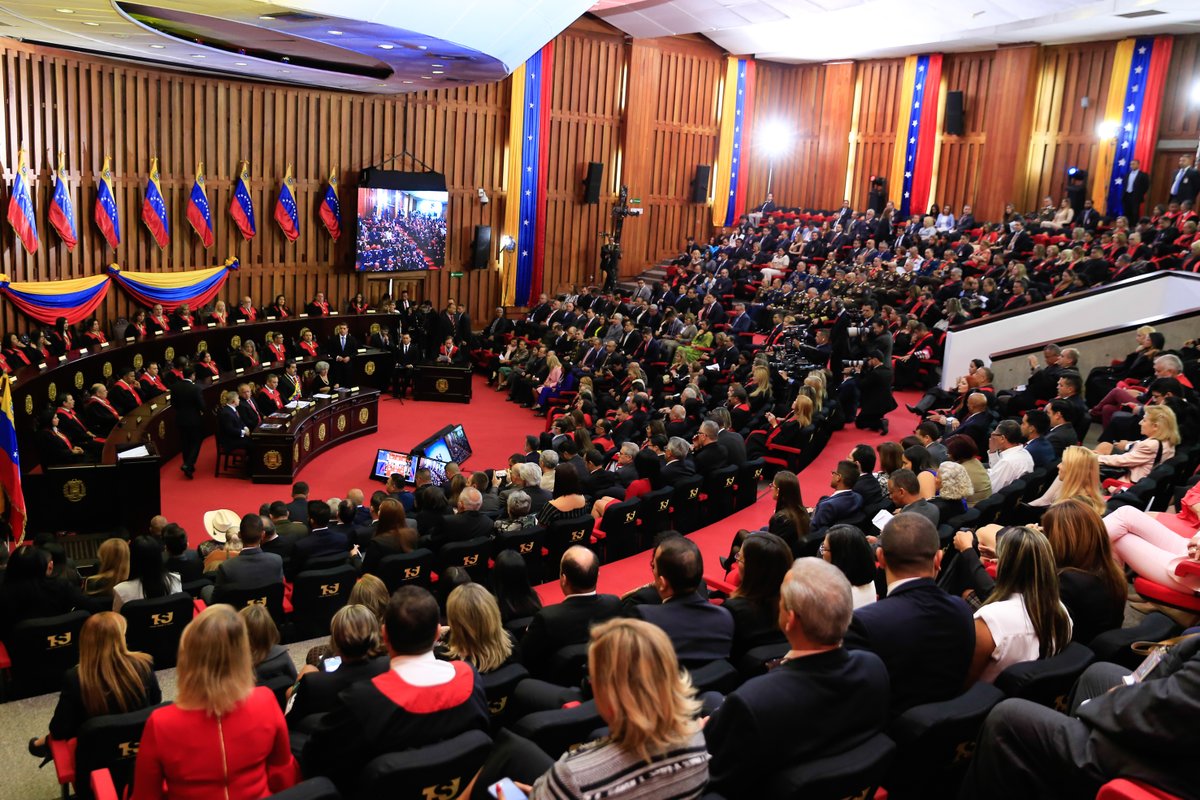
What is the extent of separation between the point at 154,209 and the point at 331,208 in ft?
10.7

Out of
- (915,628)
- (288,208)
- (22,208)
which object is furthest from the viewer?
(288,208)

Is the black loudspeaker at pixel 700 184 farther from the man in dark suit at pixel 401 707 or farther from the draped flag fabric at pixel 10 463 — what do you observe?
the man in dark suit at pixel 401 707

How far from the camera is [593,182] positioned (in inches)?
821

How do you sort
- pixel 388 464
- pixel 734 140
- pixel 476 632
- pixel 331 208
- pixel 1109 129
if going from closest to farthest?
pixel 476 632
pixel 388 464
pixel 331 208
pixel 1109 129
pixel 734 140

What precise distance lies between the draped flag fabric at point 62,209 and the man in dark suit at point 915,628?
1325 cm

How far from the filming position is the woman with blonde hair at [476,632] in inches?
143

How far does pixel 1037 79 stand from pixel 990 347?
9.74 metres

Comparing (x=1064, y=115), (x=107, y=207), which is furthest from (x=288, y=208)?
Result: (x=1064, y=115)

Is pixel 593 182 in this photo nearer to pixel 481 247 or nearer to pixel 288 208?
pixel 481 247

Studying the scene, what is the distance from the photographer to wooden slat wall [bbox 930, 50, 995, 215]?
20.4m

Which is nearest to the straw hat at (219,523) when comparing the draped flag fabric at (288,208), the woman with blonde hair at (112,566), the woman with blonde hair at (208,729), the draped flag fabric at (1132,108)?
the woman with blonde hair at (112,566)

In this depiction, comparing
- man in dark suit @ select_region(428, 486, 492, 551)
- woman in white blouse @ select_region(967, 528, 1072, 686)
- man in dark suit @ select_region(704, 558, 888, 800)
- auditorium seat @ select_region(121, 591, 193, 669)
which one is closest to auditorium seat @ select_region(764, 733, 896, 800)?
man in dark suit @ select_region(704, 558, 888, 800)

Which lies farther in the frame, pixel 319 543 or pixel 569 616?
pixel 319 543

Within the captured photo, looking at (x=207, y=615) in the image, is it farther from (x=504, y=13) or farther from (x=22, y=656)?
(x=504, y=13)
